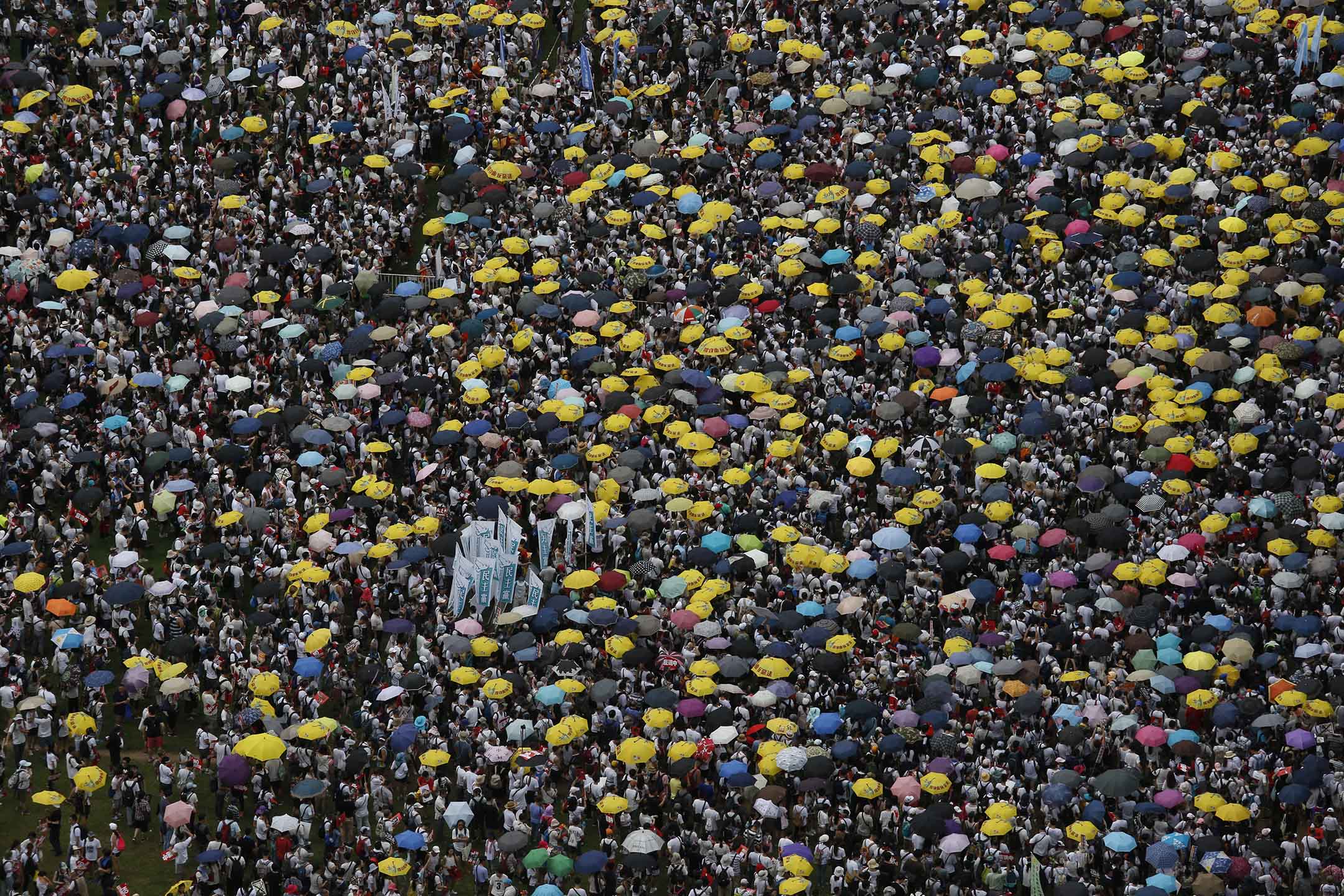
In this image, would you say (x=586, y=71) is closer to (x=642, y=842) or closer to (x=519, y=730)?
(x=519, y=730)

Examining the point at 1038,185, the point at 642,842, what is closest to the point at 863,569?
the point at 642,842

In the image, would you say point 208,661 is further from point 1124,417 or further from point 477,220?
point 1124,417

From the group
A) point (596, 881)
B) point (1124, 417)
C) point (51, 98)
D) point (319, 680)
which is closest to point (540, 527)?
point (319, 680)

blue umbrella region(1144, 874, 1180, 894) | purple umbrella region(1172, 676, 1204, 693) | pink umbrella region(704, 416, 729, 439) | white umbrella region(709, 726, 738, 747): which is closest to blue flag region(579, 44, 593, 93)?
pink umbrella region(704, 416, 729, 439)

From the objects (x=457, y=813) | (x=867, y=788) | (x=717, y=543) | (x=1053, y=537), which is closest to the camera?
(x=867, y=788)

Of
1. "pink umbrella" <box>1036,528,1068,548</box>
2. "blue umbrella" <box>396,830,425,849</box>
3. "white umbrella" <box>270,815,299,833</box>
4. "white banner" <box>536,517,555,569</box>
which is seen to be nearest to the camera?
"blue umbrella" <box>396,830,425,849</box>

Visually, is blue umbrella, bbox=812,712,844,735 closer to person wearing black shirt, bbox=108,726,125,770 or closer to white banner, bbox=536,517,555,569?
white banner, bbox=536,517,555,569

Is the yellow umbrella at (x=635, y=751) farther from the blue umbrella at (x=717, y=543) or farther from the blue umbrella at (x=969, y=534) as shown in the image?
the blue umbrella at (x=969, y=534)
